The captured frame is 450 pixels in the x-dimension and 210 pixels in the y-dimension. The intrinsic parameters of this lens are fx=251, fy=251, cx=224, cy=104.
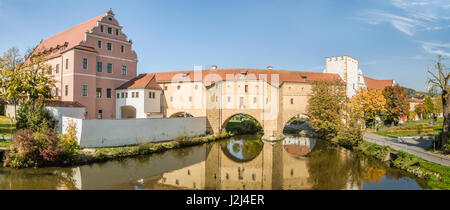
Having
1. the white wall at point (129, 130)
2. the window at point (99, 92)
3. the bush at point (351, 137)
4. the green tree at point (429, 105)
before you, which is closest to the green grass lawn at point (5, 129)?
the white wall at point (129, 130)

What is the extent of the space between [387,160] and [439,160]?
328 centimetres

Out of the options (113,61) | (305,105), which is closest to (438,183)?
(305,105)

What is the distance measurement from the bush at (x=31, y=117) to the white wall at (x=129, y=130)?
146 centimetres

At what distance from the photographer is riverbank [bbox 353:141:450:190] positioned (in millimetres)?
11453

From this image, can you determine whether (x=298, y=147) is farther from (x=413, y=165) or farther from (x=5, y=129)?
(x=5, y=129)

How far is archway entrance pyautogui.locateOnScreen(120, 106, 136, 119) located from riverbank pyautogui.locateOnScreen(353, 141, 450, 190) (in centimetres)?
2238

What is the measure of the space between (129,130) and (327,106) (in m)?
18.1

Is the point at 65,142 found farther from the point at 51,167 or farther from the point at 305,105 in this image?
the point at 305,105

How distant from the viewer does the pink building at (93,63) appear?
926 inches

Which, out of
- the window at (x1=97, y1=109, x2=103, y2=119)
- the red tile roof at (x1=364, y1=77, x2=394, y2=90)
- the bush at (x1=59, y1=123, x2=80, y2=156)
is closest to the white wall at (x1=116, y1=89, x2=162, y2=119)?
the window at (x1=97, y1=109, x2=103, y2=119)

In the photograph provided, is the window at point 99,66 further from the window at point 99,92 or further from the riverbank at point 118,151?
the riverbank at point 118,151

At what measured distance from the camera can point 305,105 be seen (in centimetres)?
2586

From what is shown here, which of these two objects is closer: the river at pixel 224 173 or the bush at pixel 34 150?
the river at pixel 224 173

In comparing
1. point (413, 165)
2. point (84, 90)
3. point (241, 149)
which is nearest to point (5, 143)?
point (84, 90)
